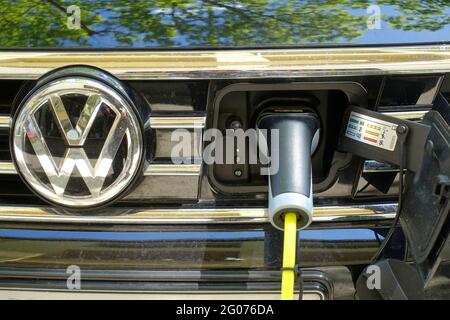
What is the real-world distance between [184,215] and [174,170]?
14cm

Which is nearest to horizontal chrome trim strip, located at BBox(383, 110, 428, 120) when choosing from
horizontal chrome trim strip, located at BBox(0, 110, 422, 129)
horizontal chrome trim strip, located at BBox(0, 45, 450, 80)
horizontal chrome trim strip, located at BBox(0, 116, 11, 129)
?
horizontal chrome trim strip, located at BBox(0, 45, 450, 80)

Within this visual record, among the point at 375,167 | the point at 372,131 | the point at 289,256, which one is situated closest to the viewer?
the point at 289,256

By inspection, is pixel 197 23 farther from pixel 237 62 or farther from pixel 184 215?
pixel 184 215

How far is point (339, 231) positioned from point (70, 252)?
2.62 feet

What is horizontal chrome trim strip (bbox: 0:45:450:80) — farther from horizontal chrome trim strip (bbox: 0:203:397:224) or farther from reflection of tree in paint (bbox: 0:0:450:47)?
horizontal chrome trim strip (bbox: 0:203:397:224)

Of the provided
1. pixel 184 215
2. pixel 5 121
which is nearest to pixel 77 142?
pixel 5 121

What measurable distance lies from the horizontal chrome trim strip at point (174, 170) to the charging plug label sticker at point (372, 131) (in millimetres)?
464

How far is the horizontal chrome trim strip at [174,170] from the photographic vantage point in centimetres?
174

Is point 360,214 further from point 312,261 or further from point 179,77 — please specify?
point 179,77

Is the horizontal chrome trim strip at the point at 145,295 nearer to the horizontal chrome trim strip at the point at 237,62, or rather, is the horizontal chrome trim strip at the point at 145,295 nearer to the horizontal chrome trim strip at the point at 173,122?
the horizontal chrome trim strip at the point at 173,122

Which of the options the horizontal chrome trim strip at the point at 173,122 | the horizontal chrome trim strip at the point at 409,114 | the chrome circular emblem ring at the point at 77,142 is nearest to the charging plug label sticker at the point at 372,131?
the horizontal chrome trim strip at the point at 409,114

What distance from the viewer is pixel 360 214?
1.78 meters

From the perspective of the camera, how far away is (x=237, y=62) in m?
1.63
